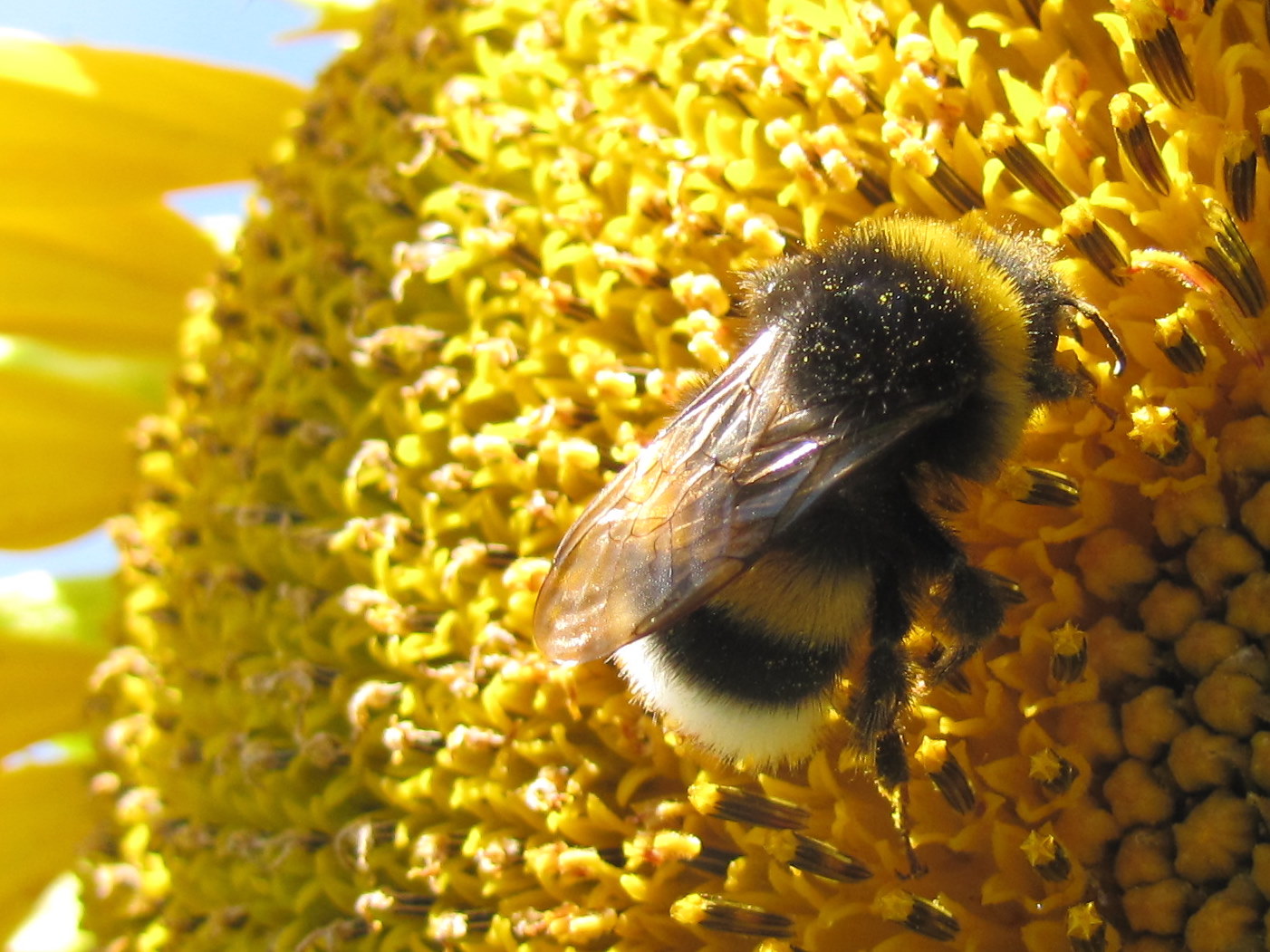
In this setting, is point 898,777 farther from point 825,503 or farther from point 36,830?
point 36,830

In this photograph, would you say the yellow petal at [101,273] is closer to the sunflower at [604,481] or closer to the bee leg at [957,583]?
the sunflower at [604,481]

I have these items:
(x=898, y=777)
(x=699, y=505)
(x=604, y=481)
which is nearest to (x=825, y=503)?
(x=699, y=505)

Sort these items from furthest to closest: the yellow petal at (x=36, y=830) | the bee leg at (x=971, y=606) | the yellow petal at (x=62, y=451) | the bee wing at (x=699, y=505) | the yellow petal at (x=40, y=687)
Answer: the yellow petal at (x=62, y=451) < the yellow petal at (x=40, y=687) < the yellow petal at (x=36, y=830) < the bee leg at (x=971, y=606) < the bee wing at (x=699, y=505)

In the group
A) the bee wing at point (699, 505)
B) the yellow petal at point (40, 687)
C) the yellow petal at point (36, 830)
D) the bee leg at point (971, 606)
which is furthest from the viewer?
the yellow petal at point (40, 687)

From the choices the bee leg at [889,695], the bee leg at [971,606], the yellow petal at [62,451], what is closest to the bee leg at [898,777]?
the bee leg at [889,695]

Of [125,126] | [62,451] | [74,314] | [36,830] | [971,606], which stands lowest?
A: [36,830]

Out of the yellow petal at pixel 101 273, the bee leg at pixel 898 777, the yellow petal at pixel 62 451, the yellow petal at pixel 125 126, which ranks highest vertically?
the yellow petal at pixel 125 126

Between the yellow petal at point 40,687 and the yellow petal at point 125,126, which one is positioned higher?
the yellow petal at point 125,126
